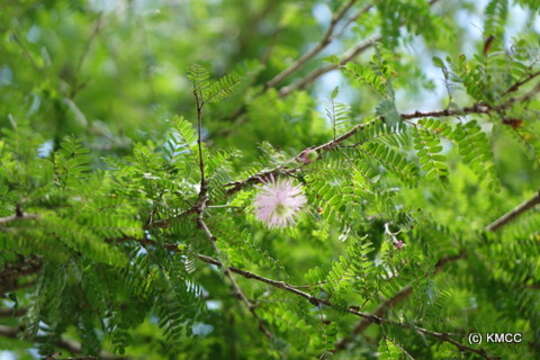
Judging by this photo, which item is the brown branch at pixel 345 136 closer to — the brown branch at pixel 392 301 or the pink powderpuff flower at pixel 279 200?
the pink powderpuff flower at pixel 279 200

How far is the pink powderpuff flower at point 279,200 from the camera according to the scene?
2.88 feet

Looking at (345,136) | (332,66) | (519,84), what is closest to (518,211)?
(519,84)

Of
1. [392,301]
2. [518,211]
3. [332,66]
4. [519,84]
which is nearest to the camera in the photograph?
[519,84]

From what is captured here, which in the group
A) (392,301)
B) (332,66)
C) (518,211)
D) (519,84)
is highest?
(332,66)

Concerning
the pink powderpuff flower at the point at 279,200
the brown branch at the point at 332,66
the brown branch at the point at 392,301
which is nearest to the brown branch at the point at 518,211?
the brown branch at the point at 392,301

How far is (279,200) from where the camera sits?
0.89 meters

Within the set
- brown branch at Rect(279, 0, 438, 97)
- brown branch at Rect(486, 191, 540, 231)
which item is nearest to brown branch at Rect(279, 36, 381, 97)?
brown branch at Rect(279, 0, 438, 97)

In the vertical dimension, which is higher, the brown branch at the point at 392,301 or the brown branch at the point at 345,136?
the brown branch at the point at 345,136

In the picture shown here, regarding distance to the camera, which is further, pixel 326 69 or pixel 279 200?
pixel 326 69

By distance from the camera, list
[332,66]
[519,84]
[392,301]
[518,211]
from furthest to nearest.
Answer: [332,66] → [392,301] → [518,211] → [519,84]

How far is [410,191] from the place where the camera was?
1473 millimetres

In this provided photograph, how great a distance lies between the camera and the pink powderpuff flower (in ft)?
2.88

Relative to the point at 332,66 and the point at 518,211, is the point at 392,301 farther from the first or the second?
the point at 332,66

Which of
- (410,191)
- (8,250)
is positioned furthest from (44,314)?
(410,191)
